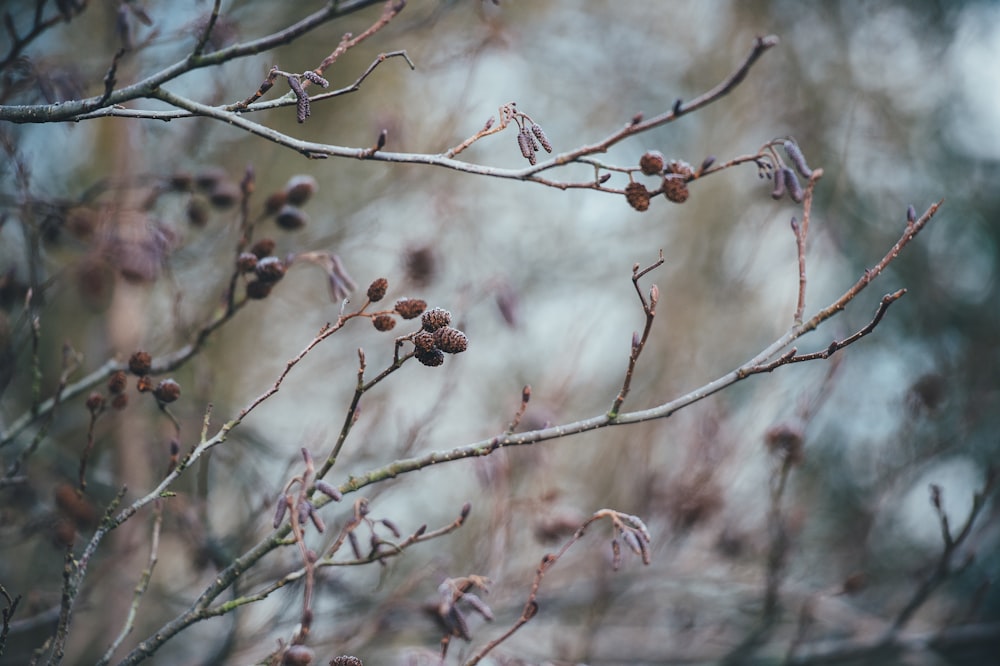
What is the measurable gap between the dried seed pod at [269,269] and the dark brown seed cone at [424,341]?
0.73 metres

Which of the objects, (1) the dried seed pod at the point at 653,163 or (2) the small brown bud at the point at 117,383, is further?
(2) the small brown bud at the point at 117,383

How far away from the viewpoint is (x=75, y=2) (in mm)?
1885

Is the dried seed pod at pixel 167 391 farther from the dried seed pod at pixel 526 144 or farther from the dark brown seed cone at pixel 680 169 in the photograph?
the dark brown seed cone at pixel 680 169

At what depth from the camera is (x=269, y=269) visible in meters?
2.11

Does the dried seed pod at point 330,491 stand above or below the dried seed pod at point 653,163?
below

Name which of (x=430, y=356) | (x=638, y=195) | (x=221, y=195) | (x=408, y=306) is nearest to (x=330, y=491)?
(x=430, y=356)

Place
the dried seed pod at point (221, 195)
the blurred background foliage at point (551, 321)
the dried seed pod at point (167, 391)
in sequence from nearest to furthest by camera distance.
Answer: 1. the dried seed pod at point (167, 391)
2. the dried seed pod at point (221, 195)
3. the blurred background foliage at point (551, 321)

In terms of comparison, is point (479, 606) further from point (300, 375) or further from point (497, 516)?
point (300, 375)

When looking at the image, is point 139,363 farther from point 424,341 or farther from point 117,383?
point 424,341

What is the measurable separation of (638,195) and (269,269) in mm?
1027

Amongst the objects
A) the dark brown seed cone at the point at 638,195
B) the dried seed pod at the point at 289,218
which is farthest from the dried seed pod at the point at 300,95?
→ the dried seed pod at the point at 289,218

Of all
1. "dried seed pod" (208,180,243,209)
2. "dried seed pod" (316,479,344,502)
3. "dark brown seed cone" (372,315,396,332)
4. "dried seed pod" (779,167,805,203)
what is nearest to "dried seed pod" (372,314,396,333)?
"dark brown seed cone" (372,315,396,332)

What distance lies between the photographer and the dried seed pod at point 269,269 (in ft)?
6.88

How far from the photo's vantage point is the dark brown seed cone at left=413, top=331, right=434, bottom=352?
1.52m
